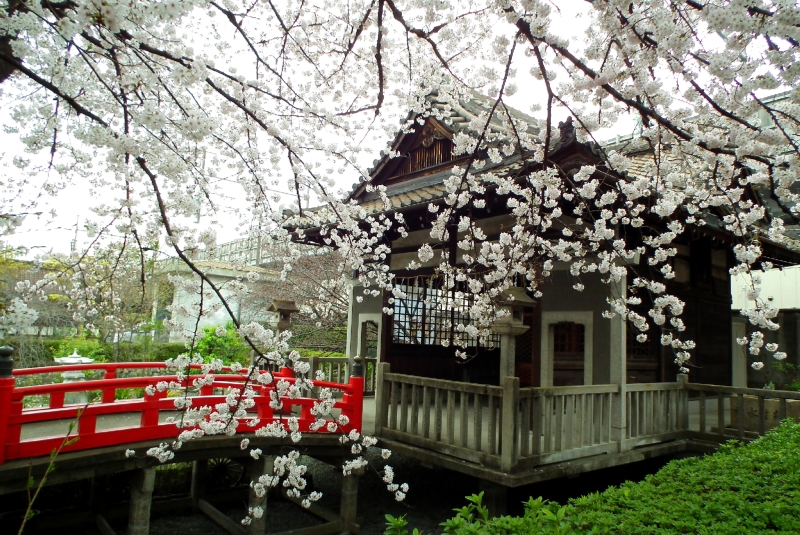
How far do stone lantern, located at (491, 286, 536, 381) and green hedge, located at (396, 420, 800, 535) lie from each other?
1.76 metres

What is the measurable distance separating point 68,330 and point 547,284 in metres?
12.9

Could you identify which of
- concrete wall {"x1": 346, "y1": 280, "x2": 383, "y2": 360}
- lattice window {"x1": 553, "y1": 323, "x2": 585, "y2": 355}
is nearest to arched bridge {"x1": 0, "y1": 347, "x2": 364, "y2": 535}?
concrete wall {"x1": 346, "y1": 280, "x2": 383, "y2": 360}

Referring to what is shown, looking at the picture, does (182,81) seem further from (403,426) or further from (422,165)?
(422,165)

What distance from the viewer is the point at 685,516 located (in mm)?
2990

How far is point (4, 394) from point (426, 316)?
21.8 feet

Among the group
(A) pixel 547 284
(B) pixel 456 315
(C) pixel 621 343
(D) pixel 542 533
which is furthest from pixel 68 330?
(D) pixel 542 533

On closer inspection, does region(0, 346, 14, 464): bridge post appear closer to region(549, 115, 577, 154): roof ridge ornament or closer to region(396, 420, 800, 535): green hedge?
region(396, 420, 800, 535): green hedge

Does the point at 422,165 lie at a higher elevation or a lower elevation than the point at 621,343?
higher

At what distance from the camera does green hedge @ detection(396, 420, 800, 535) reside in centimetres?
278

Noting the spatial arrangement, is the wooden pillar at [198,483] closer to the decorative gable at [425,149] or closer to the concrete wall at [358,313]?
the concrete wall at [358,313]

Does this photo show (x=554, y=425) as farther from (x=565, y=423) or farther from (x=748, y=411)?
(x=748, y=411)

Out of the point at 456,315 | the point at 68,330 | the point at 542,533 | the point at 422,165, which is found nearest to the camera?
the point at 542,533

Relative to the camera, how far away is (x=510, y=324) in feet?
17.6

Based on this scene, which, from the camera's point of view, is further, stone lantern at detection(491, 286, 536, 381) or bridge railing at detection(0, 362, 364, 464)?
stone lantern at detection(491, 286, 536, 381)
